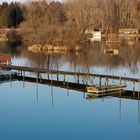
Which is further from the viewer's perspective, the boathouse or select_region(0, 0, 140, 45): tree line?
the boathouse

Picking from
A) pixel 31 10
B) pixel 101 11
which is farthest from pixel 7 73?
pixel 101 11

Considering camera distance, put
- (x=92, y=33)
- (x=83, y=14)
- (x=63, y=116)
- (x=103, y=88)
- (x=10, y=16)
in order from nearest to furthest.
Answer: (x=63, y=116) → (x=103, y=88) → (x=92, y=33) → (x=83, y=14) → (x=10, y=16)

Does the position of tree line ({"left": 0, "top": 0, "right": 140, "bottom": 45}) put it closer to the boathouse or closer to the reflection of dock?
the boathouse

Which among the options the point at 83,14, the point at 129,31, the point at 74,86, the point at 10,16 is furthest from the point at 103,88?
the point at 10,16

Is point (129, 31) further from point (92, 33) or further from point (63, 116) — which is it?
point (63, 116)

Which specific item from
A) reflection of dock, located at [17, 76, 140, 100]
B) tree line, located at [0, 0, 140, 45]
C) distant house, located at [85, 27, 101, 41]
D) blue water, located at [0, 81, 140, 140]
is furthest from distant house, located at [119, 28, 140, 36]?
blue water, located at [0, 81, 140, 140]

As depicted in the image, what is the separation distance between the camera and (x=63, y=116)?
21.5m

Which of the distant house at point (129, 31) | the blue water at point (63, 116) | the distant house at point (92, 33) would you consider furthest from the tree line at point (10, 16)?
the blue water at point (63, 116)

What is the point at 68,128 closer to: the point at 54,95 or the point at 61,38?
the point at 54,95

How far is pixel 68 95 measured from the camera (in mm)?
25891

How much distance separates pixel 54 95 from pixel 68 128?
6.73 metres

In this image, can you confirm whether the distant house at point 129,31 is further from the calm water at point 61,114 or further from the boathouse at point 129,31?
the calm water at point 61,114

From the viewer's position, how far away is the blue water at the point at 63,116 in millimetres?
18547

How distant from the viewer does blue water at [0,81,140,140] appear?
60.8ft
